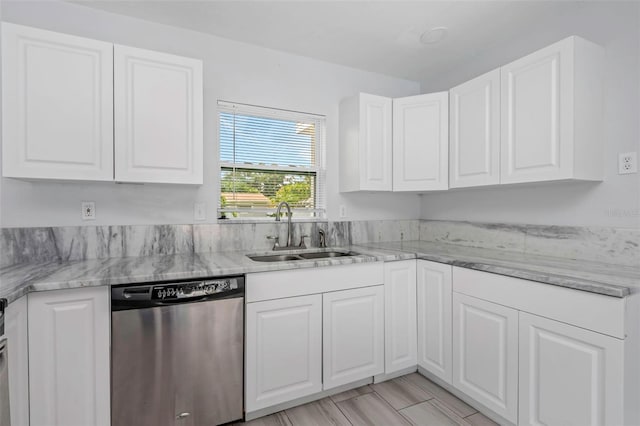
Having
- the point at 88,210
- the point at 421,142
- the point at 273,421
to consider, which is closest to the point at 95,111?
the point at 88,210

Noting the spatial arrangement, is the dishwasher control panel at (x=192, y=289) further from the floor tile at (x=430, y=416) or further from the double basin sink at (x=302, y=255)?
the floor tile at (x=430, y=416)

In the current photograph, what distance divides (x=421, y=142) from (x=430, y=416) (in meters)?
1.93

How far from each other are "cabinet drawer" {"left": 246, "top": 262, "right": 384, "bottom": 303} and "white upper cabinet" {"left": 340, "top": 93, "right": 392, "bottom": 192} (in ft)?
2.55

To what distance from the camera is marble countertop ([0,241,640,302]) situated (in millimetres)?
1329

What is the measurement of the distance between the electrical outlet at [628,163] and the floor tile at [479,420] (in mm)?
1593

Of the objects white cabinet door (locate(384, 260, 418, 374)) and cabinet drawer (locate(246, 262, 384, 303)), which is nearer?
cabinet drawer (locate(246, 262, 384, 303))

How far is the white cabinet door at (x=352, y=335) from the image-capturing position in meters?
1.93

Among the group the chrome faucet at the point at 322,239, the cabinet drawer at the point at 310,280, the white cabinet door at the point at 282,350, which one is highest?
the chrome faucet at the point at 322,239

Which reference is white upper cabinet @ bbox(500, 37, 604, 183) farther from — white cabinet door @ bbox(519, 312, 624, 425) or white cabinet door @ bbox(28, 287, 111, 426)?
white cabinet door @ bbox(28, 287, 111, 426)

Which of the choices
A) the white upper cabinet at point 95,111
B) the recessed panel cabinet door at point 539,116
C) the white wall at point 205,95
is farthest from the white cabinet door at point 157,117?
the recessed panel cabinet door at point 539,116

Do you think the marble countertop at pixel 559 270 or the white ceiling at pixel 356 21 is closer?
the marble countertop at pixel 559 270

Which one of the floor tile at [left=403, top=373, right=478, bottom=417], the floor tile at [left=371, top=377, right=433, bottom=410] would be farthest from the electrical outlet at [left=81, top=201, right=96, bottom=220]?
the floor tile at [left=403, top=373, right=478, bottom=417]

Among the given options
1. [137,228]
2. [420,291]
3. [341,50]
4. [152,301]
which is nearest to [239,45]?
[341,50]

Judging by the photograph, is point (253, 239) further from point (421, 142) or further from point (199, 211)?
point (421, 142)
